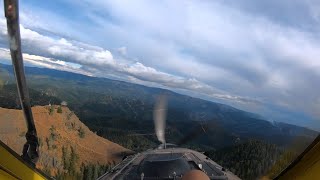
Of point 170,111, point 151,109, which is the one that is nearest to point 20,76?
point 151,109

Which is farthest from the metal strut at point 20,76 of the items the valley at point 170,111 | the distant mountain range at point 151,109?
the distant mountain range at point 151,109

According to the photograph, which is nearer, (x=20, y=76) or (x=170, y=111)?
(x=20, y=76)

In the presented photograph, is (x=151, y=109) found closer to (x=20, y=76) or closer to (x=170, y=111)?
(x=170, y=111)

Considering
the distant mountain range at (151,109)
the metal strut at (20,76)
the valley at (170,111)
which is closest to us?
the metal strut at (20,76)

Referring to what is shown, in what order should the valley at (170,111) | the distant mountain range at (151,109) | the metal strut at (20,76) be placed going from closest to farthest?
the metal strut at (20,76), the valley at (170,111), the distant mountain range at (151,109)

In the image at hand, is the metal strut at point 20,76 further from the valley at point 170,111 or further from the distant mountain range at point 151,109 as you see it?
the distant mountain range at point 151,109

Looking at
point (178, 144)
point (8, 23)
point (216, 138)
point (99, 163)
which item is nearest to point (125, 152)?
point (178, 144)

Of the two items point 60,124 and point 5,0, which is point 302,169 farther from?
point 60,124

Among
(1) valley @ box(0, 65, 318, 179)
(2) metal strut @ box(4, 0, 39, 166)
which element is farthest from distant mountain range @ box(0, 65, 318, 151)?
(2) metal strut @ box(4, 0, 39, 166)
